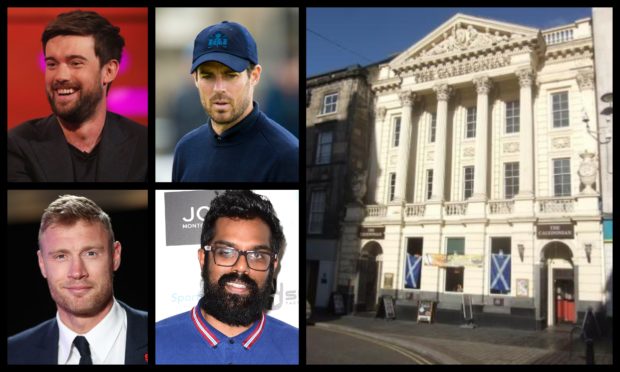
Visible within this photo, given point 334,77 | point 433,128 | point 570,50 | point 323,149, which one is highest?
point 570,50

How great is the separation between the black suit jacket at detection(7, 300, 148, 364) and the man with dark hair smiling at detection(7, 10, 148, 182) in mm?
1713

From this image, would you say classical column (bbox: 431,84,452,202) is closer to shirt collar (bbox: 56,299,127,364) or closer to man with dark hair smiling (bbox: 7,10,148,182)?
man with dark hair smiling (bbox: 7,10,148,182)

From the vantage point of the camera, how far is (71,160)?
6184 mm

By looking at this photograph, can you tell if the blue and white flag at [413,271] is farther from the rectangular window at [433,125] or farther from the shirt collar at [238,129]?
the shirt collar at [238,129]

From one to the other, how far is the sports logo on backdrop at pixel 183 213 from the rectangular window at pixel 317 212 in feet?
A: 5.60

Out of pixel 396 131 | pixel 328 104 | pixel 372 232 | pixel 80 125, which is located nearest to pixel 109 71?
pixel 80 125

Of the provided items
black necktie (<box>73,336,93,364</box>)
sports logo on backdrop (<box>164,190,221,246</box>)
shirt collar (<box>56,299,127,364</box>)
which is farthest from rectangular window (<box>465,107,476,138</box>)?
black necktie (<box>73,336,93,364</box>)

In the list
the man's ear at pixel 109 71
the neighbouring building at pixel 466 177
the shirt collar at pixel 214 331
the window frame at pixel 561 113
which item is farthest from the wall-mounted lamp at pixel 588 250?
the man's ear at pixel 109 71

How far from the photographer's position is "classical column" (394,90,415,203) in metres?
7.49

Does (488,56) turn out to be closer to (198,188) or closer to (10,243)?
(198,188)

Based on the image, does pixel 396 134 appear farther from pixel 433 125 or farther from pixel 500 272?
pixel 500 272

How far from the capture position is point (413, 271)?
7305 mm

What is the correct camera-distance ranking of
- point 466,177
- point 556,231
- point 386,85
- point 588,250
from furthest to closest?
1. point 386,85
2. point 466,177
3. point 556,231
4. point 588,250

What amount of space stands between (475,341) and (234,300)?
3282 millimetres
